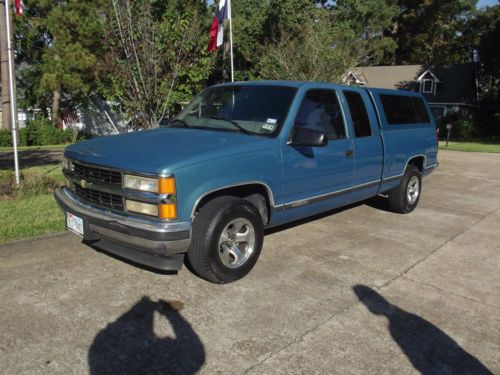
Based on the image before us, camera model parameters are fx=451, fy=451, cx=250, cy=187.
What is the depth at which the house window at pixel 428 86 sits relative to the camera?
38094mm

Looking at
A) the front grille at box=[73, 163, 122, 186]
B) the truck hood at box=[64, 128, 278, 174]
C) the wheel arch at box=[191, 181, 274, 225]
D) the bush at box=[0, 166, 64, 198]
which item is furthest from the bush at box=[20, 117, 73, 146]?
the wheel arch at box=[191, 181, 274, 225]

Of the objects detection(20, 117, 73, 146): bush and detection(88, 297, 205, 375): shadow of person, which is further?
detection(20, 117, 73, 146): bush

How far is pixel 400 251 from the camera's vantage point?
5246 mm

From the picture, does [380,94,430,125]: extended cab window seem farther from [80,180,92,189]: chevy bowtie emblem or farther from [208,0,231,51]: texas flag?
[208,0,231,51]: texas flag

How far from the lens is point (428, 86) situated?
126 feet

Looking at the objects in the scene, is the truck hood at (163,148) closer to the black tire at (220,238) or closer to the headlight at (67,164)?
the headlight at (67,164)

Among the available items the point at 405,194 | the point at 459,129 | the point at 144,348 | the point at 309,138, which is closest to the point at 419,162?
the point at 405,194

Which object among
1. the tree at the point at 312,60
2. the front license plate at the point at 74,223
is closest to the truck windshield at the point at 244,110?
the front license plate at the point at 74,223

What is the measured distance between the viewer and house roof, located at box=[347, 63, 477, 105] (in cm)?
3738

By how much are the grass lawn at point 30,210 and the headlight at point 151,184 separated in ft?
7.87

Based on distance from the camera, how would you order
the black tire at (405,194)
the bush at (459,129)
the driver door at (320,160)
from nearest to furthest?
the driver door at (320,160) < the black tire at (405,194) < the bush at (459,129)

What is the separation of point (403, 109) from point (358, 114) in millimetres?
1476

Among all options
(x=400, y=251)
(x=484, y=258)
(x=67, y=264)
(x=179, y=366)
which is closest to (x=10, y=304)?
(x=67, y=264)

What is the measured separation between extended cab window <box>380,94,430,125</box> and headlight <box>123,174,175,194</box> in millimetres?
3777
